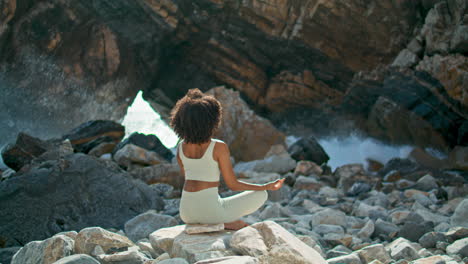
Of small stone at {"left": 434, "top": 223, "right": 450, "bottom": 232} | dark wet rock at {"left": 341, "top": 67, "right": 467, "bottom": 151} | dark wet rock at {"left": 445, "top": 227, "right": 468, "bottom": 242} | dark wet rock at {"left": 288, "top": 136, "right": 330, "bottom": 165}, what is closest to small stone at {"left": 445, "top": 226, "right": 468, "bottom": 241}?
dark wet rock at {"left": 445, "top": 227, "right": 468, "bottom": 242}

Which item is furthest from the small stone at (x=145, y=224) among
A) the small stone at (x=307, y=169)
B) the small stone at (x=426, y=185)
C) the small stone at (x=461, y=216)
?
the small stone at (x=307, y=169)

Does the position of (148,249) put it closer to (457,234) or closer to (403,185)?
(457,234)

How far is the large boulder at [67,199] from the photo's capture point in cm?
405

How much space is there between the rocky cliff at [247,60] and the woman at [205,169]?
25.4 ft

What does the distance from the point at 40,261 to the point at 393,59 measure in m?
11.8

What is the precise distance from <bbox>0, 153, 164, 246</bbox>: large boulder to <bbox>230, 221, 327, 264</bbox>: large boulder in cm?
241

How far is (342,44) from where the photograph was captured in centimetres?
1316

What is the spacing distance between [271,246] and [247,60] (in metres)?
12.5

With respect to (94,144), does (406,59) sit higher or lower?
higher

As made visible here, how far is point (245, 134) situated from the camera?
12.0 m

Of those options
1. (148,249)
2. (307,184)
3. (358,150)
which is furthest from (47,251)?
(358,150)

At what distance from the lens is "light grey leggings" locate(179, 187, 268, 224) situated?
288 centimetres

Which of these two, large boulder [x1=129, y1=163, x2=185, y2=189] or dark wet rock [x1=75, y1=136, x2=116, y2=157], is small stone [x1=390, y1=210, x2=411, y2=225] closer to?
large boulder [x1=129, y1=163, x2=185, y2=189]

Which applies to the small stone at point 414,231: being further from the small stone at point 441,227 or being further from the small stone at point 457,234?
the small stone at point 457,234
